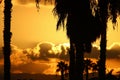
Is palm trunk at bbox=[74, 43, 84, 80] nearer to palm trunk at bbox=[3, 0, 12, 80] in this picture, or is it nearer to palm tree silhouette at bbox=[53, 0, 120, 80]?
palm tree silhouette at bbox=[53, 0, 120, 80]

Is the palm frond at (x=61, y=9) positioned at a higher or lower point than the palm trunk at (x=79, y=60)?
higher

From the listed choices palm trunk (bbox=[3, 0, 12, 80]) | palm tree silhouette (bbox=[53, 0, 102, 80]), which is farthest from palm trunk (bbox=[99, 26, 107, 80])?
palm trunk (bbox=[3, 0, 12, 80])

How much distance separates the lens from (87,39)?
99.7 feet

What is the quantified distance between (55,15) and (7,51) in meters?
6.66

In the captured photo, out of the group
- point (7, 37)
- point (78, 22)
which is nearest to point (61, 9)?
point (78, 22)

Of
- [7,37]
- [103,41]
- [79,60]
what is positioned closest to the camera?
[7,37]

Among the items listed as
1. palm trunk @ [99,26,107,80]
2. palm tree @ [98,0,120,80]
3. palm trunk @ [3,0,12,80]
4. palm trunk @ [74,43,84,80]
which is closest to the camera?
palm trunk @ [3,0,12,80]

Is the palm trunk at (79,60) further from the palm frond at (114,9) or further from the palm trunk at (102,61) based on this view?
the palm frond at (114,9)

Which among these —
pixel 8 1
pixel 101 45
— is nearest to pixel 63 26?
pixel 101 45

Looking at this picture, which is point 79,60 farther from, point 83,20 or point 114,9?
point 114,9

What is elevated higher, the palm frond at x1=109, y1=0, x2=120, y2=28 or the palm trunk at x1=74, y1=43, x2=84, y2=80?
the palm frond at x1=109, y1=0, x2=120, y2=28

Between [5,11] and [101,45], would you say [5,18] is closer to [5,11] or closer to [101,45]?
[5,11]

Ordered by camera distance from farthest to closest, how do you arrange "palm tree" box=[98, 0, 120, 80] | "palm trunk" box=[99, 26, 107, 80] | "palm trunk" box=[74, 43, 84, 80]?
"palm tree" box=[98, 0, 120, 80] → "palm trunk" box=[99, 26, 107, 80] → "palm trunk" box=[74, 43, 84, 80]

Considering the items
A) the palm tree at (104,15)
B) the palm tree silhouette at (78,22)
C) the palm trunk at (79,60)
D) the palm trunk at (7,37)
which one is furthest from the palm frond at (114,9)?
the palm trunk at (7,37)
